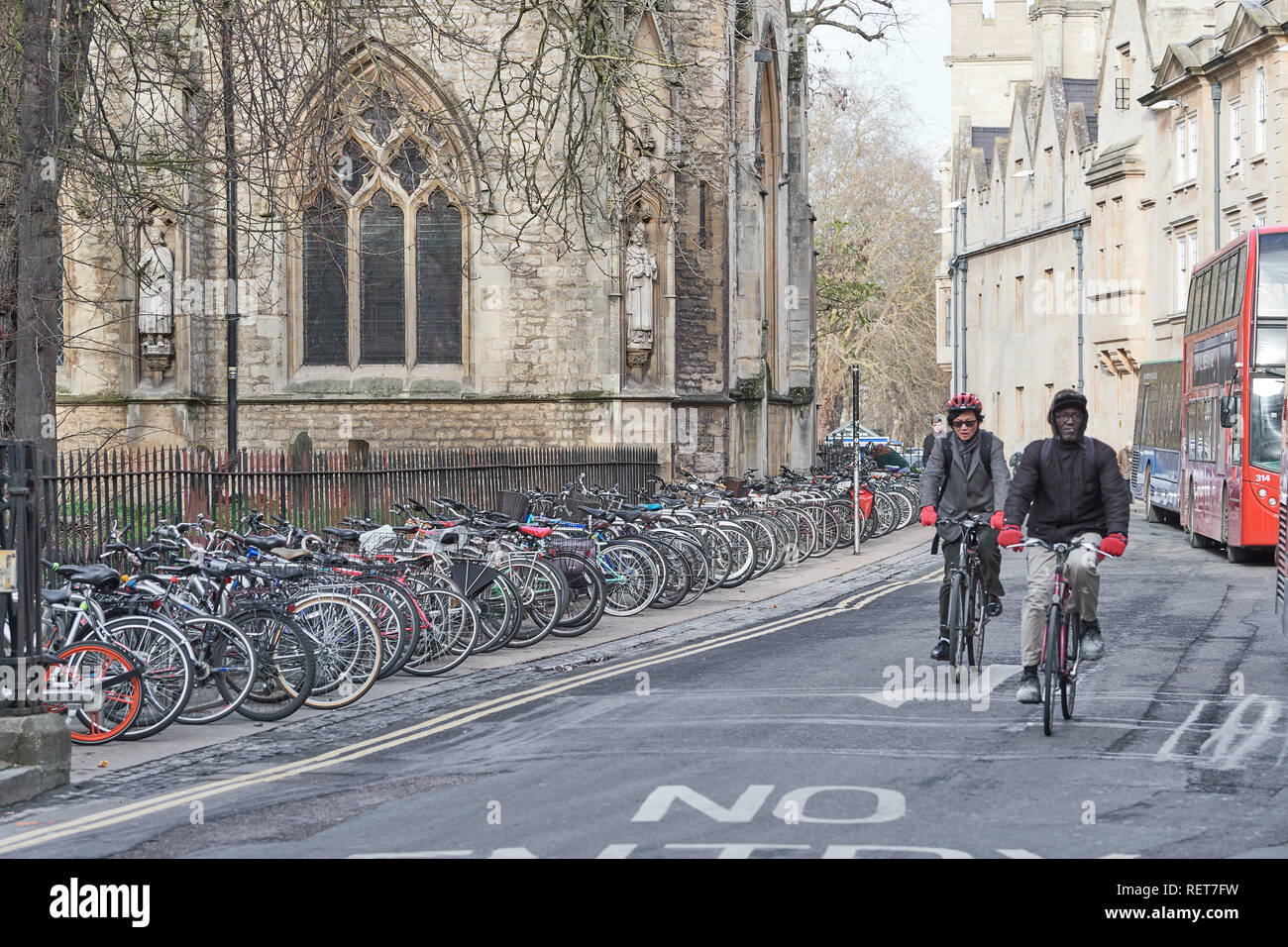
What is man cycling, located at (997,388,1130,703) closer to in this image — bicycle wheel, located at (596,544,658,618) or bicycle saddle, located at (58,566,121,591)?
bicycle saddle, located at (58,566,121,591)

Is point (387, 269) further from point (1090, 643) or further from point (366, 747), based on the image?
point (1090, 643)

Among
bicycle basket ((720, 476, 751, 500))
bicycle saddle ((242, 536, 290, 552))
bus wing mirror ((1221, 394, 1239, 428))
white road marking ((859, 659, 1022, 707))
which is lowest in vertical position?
white road marking ((859, 659, 1022, 707))

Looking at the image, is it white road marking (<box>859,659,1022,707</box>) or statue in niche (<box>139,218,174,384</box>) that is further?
statue in niche (<box>139,218,174,384</box>)

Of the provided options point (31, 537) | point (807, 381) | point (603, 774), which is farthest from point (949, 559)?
point (807, 381)

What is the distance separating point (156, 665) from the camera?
1014 centimetres

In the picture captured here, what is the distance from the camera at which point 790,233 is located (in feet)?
117

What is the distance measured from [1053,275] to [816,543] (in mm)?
34271

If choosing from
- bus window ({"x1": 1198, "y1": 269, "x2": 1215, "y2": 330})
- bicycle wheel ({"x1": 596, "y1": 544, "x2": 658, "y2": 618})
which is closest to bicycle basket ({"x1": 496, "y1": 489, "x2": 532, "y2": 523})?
bicycle wheel ({"x1": 596, "y1": 544, "x2": 658, "y2": 618})

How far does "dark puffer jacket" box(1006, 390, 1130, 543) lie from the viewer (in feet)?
31.8

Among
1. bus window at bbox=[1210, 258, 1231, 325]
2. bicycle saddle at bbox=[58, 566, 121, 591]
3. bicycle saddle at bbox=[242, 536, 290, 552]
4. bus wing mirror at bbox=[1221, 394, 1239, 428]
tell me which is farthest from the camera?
bus window at bbox=[1210, 258, 1231, 325]

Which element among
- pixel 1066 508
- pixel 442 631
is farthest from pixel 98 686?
pixel 1066 508

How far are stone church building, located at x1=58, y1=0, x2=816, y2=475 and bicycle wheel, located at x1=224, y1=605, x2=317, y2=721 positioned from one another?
47.5ft

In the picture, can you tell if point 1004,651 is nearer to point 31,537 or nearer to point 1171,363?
point 31,537

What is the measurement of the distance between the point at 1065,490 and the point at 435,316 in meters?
18.1
